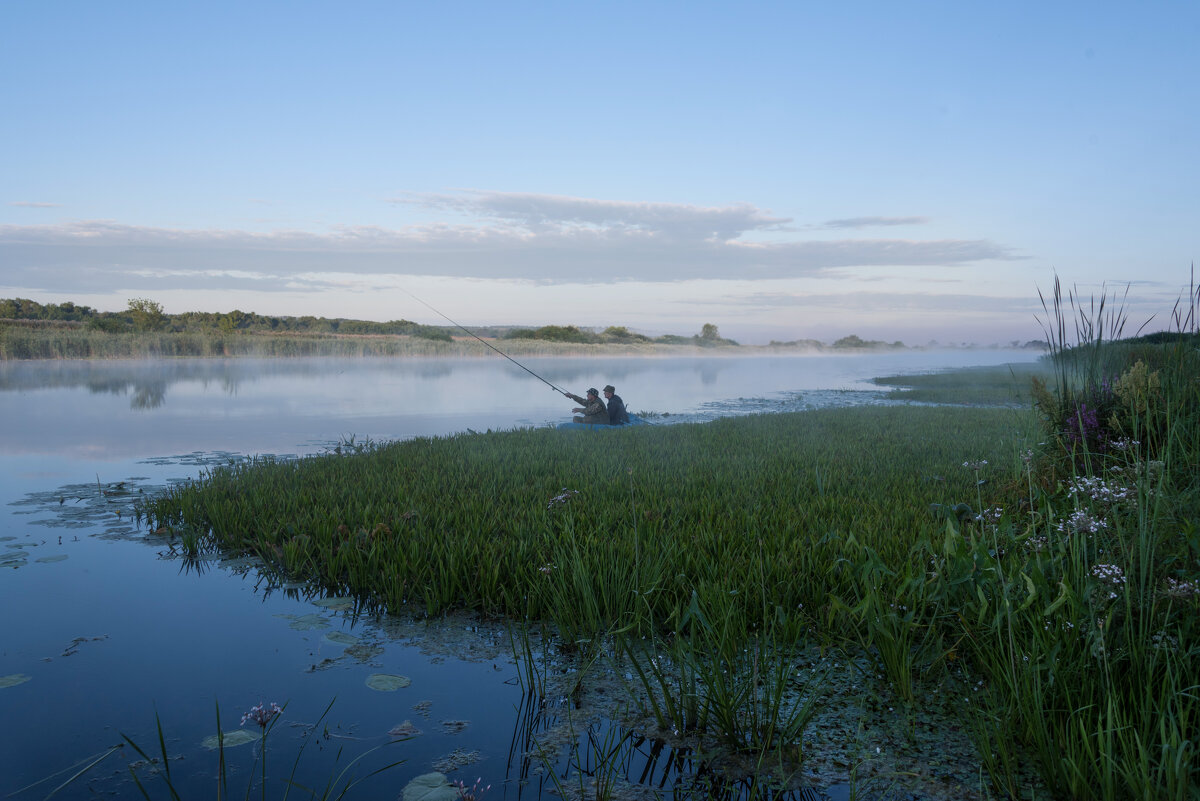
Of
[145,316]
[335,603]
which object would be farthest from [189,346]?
[335,603]

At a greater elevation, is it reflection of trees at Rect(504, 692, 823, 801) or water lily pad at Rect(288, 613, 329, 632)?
reflection of trees at Rect(504, 692, 823, 801)

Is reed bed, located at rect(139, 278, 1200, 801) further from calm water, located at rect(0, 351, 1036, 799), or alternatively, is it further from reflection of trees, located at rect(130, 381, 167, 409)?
reflection of trees, located at rect(130, 381, 167, 409)

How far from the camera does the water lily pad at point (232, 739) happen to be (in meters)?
3.02

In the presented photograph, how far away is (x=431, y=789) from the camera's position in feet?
8.96

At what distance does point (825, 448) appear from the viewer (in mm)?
10680

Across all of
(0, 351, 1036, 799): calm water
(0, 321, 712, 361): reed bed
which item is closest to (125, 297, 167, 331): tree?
(0, 321, 712, 361): reed bed

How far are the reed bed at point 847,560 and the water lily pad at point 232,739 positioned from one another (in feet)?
4.37

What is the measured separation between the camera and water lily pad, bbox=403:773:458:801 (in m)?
2.69

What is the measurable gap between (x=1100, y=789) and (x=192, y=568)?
647cm

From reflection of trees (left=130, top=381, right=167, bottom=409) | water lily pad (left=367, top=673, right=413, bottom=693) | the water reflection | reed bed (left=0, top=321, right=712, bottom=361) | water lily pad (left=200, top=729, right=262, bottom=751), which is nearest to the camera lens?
water lily pad (left=200, top=729, right=262, bottom=751)

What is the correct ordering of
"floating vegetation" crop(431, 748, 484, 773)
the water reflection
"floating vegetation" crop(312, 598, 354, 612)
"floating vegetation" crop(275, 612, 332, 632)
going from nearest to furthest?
"floating vegetation" crop(431, 748, 484, 773)
"floating vegetation" crop(275, 612, 332, 632)
"floating vegetation" crop(312, 598, 354, 612)
the water reflection

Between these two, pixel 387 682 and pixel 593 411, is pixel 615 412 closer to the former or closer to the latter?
pixel 593 411

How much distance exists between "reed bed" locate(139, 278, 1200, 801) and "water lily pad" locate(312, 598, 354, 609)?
14 centimetres

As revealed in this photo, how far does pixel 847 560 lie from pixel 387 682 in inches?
107
